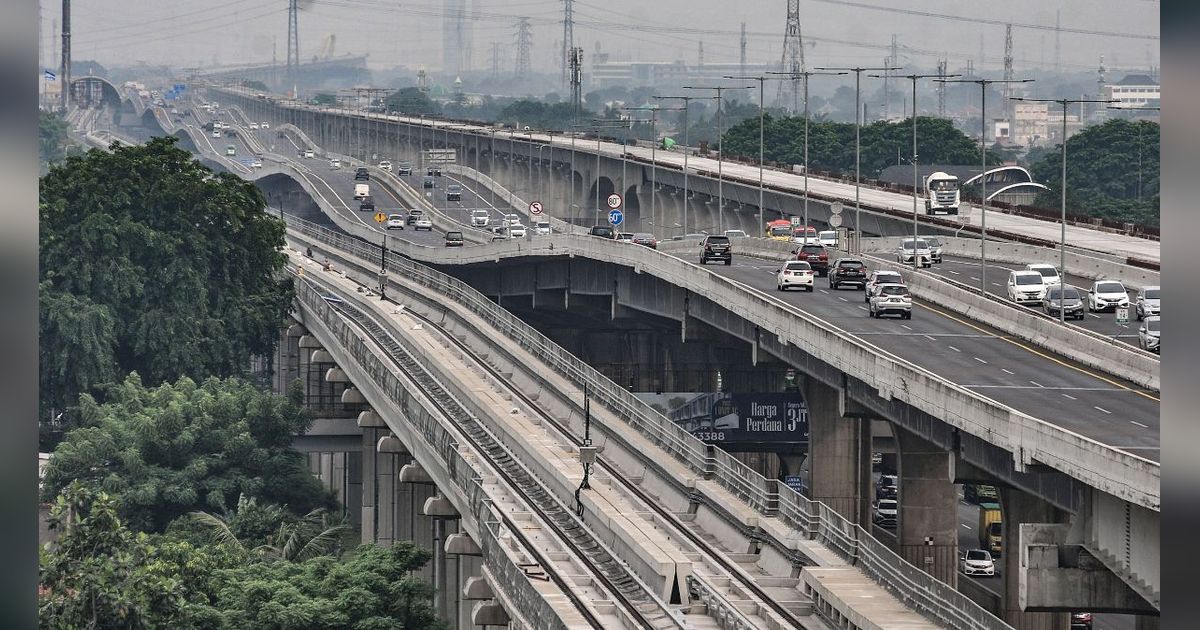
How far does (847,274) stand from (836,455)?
20808mm

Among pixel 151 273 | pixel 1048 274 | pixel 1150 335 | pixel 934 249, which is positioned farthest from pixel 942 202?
pixel 1150 335

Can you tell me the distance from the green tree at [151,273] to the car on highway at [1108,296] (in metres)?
64.6

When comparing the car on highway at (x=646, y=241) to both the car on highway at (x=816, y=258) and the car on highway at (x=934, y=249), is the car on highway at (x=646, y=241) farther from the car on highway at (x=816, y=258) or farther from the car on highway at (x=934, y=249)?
the car on highway at (x=816, y=258)

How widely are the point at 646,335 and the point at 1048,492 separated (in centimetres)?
9572

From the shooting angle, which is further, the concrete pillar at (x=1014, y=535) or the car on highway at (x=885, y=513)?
the car on highway at (x=885, y=513)

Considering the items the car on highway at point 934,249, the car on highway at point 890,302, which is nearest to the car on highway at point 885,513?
the car on highway at point 934,249

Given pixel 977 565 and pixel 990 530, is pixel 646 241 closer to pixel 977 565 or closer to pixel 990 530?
pixel 990 530

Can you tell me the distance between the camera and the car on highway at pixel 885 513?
113875 millimetres

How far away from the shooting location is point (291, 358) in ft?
517

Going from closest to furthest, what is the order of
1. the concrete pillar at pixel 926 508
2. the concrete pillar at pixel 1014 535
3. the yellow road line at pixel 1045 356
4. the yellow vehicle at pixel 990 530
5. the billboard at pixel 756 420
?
1. the concrete pillar at pixel 1014 535
2. the yellow road line at pixel 1045 356
3. the concrete pillar at pixel 926 508
4. the yellow vehicle at pixel 990 530
5. the billboard at pixel 756 420

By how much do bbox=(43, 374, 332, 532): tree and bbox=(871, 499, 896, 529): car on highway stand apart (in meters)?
30.8

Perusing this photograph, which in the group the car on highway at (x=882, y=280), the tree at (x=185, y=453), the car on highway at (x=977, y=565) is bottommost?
the car on highway at (x=977, y=565)

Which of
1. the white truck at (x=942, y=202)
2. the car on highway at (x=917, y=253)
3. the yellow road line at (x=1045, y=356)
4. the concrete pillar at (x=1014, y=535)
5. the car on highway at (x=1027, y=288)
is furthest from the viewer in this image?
the white truck at (x=942, y=202)

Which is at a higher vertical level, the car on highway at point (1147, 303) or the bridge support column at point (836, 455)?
the car on highway at point (1147, 303)
